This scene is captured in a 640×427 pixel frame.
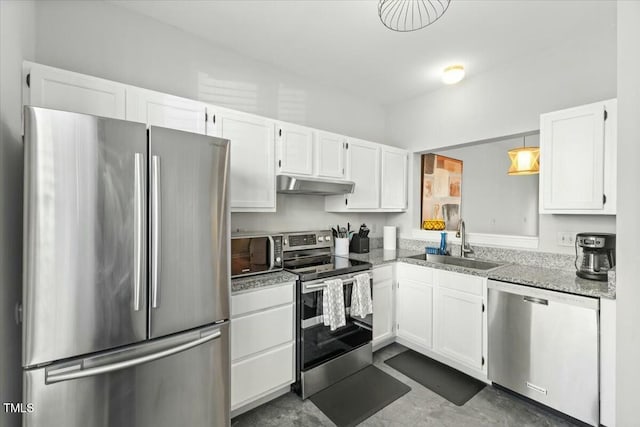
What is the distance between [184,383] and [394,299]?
208cm

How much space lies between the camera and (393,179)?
337 centimetres

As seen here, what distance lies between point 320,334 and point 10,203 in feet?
6.45

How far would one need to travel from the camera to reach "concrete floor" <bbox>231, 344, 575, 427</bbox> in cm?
187

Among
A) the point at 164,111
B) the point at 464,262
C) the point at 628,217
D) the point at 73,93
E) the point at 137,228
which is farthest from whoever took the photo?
the point at 464,262

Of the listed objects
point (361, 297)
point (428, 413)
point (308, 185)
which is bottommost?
point (428, 413)

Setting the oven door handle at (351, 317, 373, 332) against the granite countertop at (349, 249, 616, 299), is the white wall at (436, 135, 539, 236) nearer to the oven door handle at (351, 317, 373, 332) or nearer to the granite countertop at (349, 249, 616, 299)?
the granite countertop at (349, 249, 616, 299)

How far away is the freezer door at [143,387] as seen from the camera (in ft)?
3.61

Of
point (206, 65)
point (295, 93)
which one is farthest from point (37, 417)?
point (295, 93)

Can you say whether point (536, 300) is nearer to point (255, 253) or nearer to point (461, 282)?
point (461, 282)

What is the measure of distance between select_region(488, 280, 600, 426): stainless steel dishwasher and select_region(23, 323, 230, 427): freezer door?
199 centimetres

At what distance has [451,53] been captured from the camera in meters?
2.51

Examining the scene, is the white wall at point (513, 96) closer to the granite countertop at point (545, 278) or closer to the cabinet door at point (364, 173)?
the cabinet door at point (364, 173)

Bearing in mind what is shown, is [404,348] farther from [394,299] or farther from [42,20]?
[42,20]

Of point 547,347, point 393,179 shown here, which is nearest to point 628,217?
point 547,347
